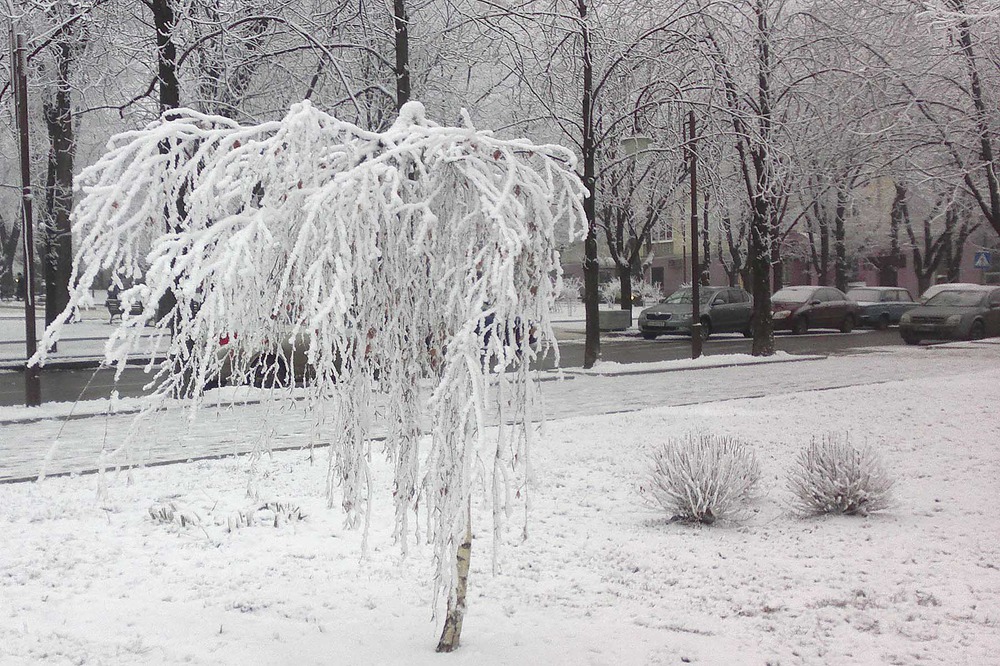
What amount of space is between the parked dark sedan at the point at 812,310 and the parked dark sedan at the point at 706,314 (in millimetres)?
1290

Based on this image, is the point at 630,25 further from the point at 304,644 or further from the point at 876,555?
the point at 304,644

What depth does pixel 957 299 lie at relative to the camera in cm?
2966

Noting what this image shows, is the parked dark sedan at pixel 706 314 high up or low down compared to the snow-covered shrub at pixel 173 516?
up

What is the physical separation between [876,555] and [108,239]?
538 centimetres

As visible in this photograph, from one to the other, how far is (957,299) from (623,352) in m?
11.5

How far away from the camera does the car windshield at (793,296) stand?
1320 inches

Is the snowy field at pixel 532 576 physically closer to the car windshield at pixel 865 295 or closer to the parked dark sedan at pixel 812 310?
the parked dark sedan at pixel 812 310

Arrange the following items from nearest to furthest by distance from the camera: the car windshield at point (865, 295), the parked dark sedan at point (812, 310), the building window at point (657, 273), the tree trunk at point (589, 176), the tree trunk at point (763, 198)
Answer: the tree trunk at point (589, 176) → the tree trunk at point (763, 198) → the parked dark sedan at point (812, 310) → the car windshield at point (865, 295) → the building window at point (657, 273)

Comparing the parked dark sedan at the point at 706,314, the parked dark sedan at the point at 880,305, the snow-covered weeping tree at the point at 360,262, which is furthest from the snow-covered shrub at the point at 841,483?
the parked dark sedan at the point at 880,305

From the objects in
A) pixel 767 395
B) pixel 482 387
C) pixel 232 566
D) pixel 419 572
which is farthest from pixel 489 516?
pixel 767 395

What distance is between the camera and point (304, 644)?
500cm

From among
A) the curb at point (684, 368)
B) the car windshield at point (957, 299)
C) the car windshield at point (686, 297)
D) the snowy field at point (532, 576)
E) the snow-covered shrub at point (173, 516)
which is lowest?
the snowy field at point (532, 576)

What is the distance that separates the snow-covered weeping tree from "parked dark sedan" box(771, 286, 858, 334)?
96.6 ft

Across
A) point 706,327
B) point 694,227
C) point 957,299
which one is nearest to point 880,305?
point 957,299
